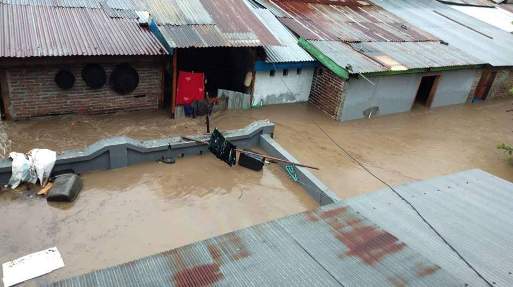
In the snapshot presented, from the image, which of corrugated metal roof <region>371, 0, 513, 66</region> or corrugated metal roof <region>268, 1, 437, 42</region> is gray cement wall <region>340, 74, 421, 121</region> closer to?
corrugated metal roof <region>268, 1, 437, 42</region>

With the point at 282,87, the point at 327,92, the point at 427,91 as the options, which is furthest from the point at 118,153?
the point at 427,91

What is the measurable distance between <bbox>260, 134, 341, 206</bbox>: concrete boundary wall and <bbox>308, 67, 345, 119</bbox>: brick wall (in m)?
4.53

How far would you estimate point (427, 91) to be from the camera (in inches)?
750

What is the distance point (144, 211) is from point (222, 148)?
114 inches

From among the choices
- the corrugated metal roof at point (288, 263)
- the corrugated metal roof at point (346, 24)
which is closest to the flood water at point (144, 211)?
the corrugated metal roof at point (288, 263)

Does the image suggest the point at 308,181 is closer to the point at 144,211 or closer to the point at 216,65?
the point at 144,211

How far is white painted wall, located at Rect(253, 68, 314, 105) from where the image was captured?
51.4ft

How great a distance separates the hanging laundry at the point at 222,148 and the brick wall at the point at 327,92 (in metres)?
5.99

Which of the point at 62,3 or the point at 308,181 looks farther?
the point at 62,3

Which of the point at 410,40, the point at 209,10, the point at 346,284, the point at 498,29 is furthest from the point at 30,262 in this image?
the point at 498,29

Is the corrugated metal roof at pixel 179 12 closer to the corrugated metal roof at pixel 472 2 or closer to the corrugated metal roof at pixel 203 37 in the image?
the corrugated metal roof at pixel 203 37

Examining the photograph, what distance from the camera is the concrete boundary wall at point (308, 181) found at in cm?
970

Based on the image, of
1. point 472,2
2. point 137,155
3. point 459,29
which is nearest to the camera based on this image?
point 137,155

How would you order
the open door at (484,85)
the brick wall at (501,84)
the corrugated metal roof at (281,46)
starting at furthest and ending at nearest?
the brick wall at (501,84), the open door at (484,85), the corrugated metal roof at (281,46)
